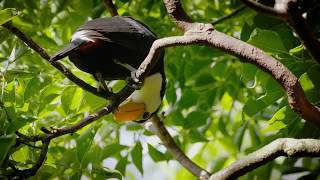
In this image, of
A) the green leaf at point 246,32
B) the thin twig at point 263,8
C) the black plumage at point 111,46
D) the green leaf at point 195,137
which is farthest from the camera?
the green leaf at point 195,137

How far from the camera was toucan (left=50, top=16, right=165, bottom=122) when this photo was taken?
5.43 ft

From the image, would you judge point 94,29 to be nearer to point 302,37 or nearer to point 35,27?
point 35,27

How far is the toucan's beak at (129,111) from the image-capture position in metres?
1.74

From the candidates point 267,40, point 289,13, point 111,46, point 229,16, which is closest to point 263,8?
point 289,13

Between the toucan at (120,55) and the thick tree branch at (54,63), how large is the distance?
0.32 feet

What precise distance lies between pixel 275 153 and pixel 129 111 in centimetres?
64

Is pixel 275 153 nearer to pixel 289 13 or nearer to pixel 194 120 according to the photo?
pixel 289 13

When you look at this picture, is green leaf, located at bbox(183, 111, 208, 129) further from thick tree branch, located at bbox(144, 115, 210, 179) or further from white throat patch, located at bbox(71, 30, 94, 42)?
white throat patch, located at bbox(71, 30, 94, 42)

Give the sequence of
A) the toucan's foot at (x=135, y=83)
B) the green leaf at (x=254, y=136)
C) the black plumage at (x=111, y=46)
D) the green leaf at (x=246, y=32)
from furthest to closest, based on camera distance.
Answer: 1. the green leaf at (x=254, y=136)
2. the green leaf at (x=246, y=32)
3. the black plumage at (x=111, y=46)
4. the toucan's foot at (x=135, y=83)

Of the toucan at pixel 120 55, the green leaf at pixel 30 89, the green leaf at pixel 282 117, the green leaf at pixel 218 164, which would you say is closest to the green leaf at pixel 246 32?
the toucan at pixel 120 55

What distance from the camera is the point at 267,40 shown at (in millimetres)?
1387

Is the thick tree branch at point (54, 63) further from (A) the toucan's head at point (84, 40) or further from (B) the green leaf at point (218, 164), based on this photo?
(B) the green leaf at point (218, 164)

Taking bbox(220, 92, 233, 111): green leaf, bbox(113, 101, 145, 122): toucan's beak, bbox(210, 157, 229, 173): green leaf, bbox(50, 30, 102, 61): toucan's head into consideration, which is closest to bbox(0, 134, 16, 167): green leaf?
bbox(50, 30, 102, 61): toucan's head

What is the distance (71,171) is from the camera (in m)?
1.54
